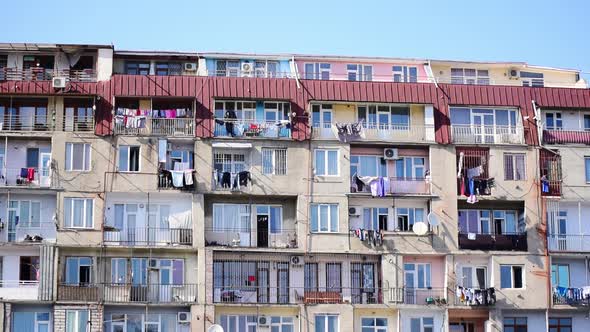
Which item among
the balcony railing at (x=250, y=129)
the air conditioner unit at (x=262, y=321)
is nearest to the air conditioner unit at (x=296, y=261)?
the air conditioner unit at (x=262, y=321)

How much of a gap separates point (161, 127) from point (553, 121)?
21.4 metres

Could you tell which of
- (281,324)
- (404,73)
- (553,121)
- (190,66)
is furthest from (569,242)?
(190,66)

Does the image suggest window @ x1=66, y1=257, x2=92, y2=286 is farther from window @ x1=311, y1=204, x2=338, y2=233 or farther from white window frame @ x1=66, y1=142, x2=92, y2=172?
window @ x1=311, y1=204, x2=338, y2=233

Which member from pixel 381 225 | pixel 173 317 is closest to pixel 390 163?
pixel 381 225

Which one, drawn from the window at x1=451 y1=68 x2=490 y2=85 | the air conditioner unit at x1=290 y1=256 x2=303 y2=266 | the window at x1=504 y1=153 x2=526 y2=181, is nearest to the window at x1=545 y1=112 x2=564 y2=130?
the window at x1=504 y1=153 x2=526 y2=181

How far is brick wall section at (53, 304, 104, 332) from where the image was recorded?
72750 millimetres

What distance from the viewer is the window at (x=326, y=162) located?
252 feet

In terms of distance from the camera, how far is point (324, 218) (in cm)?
7600

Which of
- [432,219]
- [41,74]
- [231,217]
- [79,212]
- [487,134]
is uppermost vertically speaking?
[41,74]

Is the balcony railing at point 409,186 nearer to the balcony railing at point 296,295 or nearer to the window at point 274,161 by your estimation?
the balcony railing at point 296,295

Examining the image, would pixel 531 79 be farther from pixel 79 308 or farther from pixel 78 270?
pixel 79 308

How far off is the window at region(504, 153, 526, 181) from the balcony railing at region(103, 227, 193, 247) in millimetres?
17161

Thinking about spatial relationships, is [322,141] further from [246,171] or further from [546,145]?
[546,145]

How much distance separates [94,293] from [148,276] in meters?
2.91
